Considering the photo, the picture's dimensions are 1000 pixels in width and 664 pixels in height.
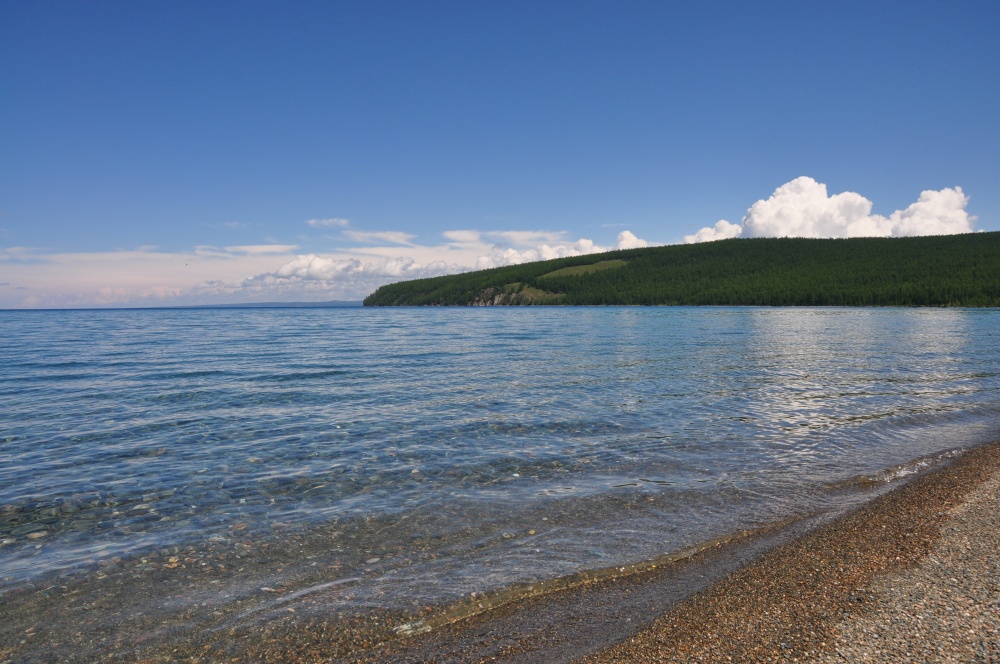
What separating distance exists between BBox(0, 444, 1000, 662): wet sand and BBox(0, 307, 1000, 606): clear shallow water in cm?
65

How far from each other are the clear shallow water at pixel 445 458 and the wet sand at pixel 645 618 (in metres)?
0.65

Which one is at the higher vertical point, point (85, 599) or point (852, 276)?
point (852, 276)

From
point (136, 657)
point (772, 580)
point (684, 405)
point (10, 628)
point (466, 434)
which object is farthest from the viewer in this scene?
point (684, 405)

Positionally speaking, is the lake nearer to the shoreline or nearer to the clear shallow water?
the clear shallow water

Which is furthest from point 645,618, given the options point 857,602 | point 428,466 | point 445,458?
point 445,458

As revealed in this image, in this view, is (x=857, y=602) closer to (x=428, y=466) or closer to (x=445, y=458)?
(x=428, y=466)

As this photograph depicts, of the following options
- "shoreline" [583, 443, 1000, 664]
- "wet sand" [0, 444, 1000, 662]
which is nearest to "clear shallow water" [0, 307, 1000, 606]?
"wet sand" [0, 444, 1000, 662]

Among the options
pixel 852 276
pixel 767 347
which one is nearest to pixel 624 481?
pixel 767 347

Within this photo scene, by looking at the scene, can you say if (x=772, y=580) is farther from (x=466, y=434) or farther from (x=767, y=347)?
(x=767, y=347)

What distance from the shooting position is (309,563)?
777cm

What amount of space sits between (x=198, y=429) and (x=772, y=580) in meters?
15.1

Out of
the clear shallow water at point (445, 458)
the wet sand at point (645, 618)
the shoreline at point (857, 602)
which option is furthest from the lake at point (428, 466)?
the shoreline at point (857, 602)

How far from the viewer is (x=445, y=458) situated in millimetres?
12828

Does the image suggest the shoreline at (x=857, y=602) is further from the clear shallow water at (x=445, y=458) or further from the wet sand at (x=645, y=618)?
the clear shallow water at (x=445, y=458)
